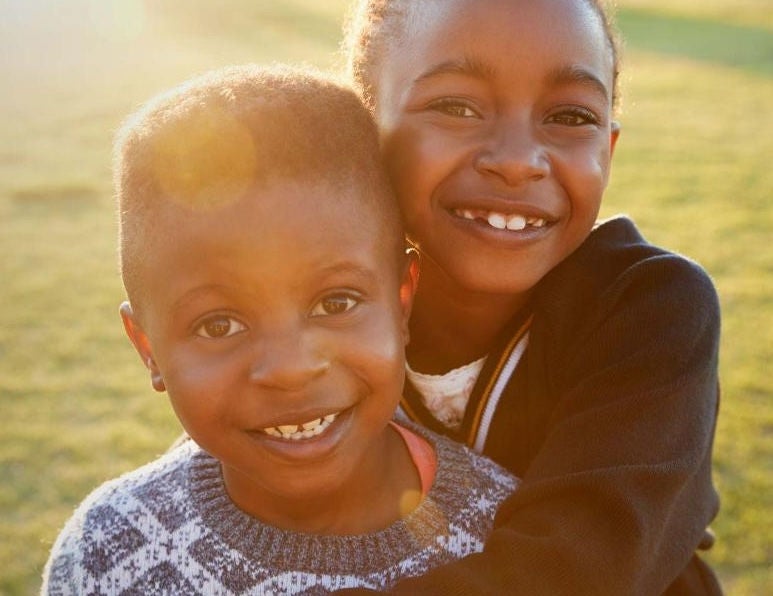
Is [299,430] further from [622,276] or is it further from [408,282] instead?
[622,276]

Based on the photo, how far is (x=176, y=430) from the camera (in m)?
4.88

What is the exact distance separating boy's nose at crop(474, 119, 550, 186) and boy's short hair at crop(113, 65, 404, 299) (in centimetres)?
33

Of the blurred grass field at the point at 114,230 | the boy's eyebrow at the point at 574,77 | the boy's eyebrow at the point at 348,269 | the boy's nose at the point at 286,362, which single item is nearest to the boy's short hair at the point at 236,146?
the boy's eyebrow at the point at 348,269

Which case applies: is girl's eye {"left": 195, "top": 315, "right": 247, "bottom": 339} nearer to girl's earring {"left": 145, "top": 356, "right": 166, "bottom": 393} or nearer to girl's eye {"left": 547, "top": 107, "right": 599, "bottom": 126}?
girl's earring {"left": 145, "top": 356, "right": 166, "bottom": 393}

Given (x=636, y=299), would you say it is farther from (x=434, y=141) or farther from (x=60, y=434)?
(x=60, y=434)

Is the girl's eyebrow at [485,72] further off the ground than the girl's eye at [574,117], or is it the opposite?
the girl's eyebrow at [485,72]

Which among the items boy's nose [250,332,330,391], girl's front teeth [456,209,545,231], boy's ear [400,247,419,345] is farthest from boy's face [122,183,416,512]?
girl's front teeth [456,209,545,231]

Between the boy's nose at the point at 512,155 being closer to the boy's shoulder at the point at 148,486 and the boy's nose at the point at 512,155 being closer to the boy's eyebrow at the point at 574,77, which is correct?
the boy's eyebrow at the point at 574,77

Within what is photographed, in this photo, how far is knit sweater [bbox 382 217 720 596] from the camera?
5.91ft

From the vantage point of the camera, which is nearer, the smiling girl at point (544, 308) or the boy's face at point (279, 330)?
the boy's face at point (279, 330)

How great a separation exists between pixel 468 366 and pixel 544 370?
0.83ft

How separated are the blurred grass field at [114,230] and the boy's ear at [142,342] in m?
1.72

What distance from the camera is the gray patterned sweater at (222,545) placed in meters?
1.88

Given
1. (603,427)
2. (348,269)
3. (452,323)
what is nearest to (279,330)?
(348,269)
